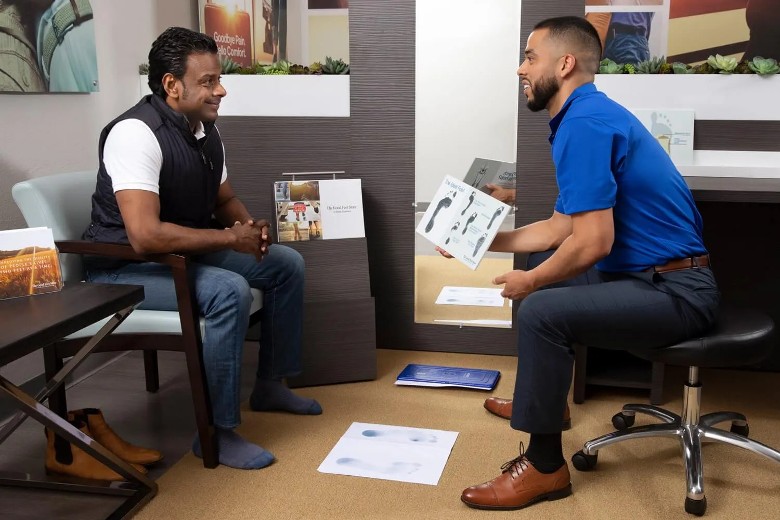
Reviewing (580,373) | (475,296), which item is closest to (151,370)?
(475,296)

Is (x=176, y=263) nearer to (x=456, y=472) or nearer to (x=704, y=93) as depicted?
(x=456, y=472)

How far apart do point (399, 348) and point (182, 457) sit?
3.98 feet

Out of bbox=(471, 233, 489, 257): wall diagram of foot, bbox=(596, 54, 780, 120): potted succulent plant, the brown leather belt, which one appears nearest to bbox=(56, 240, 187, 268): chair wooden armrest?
bbox=(471, 233, 489, 257): wall diagram of foot

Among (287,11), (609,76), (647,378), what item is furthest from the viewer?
(287,11)

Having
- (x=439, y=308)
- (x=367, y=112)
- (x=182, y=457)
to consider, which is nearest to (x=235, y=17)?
(x=367, y=112)

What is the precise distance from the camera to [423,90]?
3.07 meters

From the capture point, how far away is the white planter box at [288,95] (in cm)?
313

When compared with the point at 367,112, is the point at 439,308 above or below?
below

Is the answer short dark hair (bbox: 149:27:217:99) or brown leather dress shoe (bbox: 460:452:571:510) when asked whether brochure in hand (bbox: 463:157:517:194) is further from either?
brown leather dress shoe (bbox: 460:452:571:510)

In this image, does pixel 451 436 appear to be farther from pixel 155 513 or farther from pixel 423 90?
pixel 423 90

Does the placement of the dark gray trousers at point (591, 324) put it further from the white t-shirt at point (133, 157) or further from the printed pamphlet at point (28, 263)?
the printed pamphlet at point (28, 263)

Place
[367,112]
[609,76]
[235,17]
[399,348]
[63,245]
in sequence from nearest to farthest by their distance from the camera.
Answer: [63,245] < [609,76] < [367,112] < [399,348] < [235,17]

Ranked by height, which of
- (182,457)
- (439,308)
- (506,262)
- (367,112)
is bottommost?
(182,457)

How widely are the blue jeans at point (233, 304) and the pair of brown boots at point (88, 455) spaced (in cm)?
26
